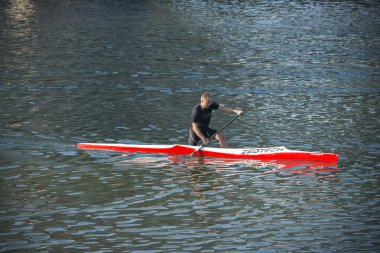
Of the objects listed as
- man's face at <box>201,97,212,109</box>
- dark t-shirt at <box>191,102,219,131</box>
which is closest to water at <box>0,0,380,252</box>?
dark t-shirt at <box>191,102,219,131</box>

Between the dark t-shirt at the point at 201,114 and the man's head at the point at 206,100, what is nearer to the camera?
the man's head at the point at 206,100

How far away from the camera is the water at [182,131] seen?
17.9 metres

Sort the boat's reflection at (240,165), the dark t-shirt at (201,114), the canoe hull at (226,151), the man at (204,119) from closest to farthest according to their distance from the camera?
the boat's reflection at (240,165)
the canoe hull at (226,151)
the man at (204,119)
the dark t-shirt at (201,114)

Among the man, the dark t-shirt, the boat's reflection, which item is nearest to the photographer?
the boat's reflection

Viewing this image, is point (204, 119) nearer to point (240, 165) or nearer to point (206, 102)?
point (206, 102)

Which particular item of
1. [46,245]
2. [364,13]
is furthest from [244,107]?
[364,13]

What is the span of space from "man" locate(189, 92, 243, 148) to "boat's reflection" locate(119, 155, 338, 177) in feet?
2.59

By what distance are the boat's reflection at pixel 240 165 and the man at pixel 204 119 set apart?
2.59 ft

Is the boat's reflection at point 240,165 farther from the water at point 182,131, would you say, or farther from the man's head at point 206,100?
the man's head at point 206,100

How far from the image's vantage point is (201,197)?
68.0 ft

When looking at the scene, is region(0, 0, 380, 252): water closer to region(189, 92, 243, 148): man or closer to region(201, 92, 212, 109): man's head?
region(189, 92, 243, 148): man

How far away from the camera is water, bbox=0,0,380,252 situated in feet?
58.6

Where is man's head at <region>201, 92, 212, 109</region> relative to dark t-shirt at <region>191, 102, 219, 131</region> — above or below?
above

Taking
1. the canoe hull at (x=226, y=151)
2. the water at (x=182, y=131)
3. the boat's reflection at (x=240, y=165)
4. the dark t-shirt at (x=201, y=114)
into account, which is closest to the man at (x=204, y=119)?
the dark t-shirt at (x=201, y=114)
